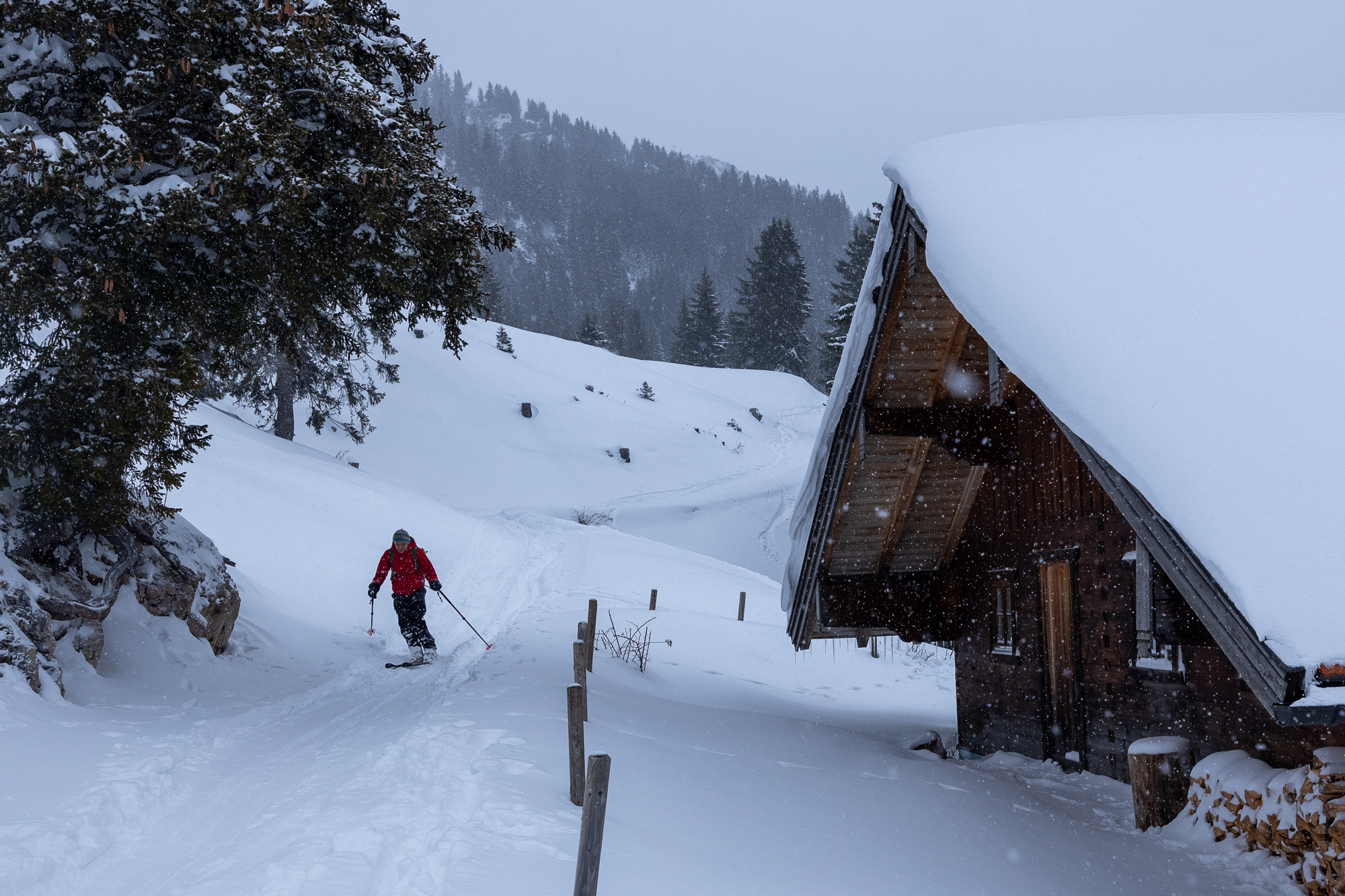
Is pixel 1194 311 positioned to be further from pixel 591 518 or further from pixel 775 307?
pixel 775 307

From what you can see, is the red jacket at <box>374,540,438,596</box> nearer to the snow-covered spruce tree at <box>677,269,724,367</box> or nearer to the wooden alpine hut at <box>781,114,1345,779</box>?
the wooden alpine hut at <box>781,114,1345,779</box>

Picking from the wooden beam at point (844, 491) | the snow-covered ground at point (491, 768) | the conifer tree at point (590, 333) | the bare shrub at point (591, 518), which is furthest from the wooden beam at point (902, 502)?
the conifer tree at point (590, 333)

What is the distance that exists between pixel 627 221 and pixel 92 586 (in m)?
143

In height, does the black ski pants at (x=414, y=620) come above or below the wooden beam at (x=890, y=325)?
below

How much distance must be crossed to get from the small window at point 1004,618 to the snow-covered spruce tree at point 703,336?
6221 centimetres

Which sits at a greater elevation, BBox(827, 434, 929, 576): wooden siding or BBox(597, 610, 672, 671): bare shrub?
BBox(827, 434, 929, 576): wooden siding

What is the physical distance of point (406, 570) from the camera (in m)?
10.9

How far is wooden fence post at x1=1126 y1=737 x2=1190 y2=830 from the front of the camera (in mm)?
6410

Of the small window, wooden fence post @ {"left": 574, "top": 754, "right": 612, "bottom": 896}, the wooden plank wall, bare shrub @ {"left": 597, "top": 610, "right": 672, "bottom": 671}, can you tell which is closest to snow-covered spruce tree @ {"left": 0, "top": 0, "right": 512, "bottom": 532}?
wooden fence post @ {"left": 574, "top": 754, "right": 612, "bottom": 896}

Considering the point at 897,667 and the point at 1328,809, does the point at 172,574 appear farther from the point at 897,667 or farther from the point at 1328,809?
the point at 897,667

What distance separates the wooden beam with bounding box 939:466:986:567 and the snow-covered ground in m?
2.51

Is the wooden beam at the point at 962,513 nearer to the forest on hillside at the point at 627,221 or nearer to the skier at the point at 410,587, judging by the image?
the skier at the point at 410,587

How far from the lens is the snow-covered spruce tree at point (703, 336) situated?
2825 inches

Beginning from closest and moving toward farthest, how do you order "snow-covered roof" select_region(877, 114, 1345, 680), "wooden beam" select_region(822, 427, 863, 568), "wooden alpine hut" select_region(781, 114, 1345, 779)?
"snow-covered roof" select_region(877, 114, 1345, 680)
"wooden alpine hut" select_region(781, 114, 1345, 779)
"wooden beam" select_region(822, 427, 863, 568)
